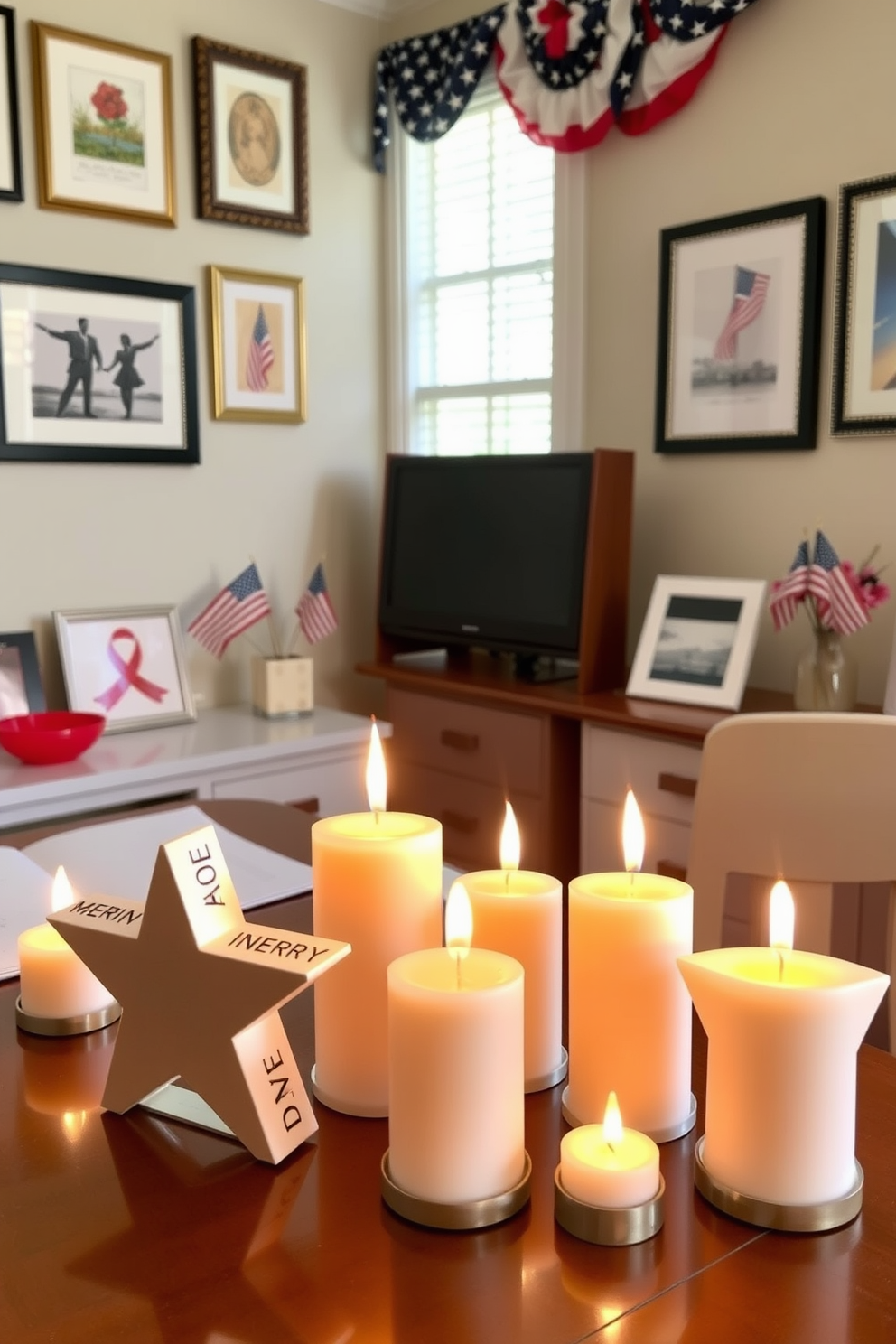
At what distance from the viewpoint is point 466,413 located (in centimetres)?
334

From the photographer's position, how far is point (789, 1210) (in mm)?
640

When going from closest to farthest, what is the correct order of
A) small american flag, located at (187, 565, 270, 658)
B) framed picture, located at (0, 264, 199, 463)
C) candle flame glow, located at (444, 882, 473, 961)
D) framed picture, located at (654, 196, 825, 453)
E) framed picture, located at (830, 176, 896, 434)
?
1. candle flame glow, located at (444, 882, 473, 961)
2. framed picture, located at (830, 176, 896, 434)
3. framed picture, located at (654, 196, 825, 453)
4. framed picture, located at (0, 264, 199, 463)
5. small american flag, located at (187, 565, 270, 658)

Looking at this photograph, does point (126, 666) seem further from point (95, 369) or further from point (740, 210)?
point (740, 210)

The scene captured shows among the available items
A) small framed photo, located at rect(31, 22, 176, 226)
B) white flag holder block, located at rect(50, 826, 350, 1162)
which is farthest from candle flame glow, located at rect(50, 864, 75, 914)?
small framed photo, located at rect(31, 22, 176, 226)

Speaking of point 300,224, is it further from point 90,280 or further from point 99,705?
point 99,705

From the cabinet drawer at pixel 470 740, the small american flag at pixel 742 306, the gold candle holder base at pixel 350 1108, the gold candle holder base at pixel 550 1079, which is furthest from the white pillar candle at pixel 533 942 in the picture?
the small american flag at pixel 742 306

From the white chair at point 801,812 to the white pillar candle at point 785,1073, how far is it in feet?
1.97

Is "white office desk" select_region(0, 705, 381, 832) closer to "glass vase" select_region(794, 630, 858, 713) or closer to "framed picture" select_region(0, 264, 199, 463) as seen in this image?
"framed picture" select_region(0, 264, 199, 463)

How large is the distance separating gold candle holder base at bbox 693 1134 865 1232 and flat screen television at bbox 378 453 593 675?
2.02 metres

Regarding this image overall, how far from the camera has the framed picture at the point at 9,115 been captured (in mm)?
2594

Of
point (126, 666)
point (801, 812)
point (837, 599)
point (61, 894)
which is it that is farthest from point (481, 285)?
point (61, 894)

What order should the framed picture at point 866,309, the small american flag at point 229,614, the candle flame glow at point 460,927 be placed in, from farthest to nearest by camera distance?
1. the small american flag at point 229,614
2. the framed picture at point 866,309
3. the candle flame glow at point 460,927

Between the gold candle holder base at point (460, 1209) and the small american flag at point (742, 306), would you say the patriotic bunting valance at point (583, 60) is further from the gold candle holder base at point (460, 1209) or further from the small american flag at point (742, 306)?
the gold candle holder base at point (460, 1209)

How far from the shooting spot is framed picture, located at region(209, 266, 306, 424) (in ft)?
10.0
